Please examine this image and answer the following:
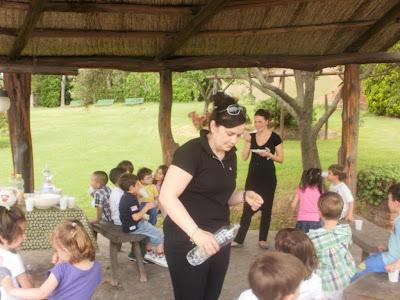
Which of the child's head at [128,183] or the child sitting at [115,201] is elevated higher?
the child's head at [128,183]

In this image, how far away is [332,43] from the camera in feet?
20.4

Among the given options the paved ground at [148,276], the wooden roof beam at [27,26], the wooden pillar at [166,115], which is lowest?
the paved ground at [148,276]

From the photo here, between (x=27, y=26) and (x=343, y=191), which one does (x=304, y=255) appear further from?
(x=27, y=26)

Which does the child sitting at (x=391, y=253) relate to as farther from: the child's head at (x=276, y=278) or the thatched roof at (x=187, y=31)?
the thatched roof at (x=187, y=31)

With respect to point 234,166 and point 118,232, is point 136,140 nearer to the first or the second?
point 118,232

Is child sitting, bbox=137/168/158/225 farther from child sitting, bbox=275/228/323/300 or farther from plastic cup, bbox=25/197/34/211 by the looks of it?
child sitting, bbox=275/228/323/300

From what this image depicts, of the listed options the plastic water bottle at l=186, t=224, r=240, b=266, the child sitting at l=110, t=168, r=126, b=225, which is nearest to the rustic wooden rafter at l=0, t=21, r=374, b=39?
the child sitting at l=110, t=168, r=126, b=225

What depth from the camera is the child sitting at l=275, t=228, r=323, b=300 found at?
2830mm

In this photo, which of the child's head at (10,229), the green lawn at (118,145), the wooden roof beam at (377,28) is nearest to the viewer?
the child's head at (10,229)

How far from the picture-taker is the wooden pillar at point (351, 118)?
6.38 meters

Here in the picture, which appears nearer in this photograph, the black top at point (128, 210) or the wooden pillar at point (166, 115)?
the black top at point (128, 210)

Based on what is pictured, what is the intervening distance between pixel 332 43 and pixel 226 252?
4064 mm

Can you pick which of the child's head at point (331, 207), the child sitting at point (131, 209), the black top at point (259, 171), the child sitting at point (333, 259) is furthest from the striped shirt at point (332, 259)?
the black top at point (259, 171)

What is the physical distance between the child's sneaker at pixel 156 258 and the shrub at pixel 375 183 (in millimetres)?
3911
